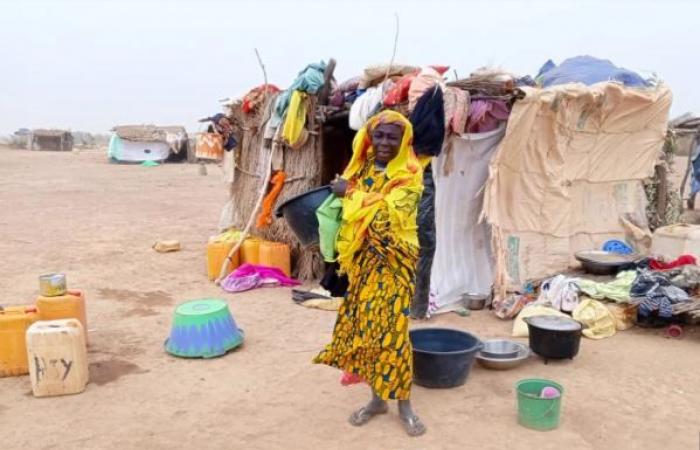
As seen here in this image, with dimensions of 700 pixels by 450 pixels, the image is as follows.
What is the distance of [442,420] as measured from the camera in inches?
133

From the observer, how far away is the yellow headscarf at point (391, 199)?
9.75 ft

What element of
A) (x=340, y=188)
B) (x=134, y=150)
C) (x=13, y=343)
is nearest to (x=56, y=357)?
(x=13, y=343)

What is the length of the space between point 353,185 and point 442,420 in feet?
4.51

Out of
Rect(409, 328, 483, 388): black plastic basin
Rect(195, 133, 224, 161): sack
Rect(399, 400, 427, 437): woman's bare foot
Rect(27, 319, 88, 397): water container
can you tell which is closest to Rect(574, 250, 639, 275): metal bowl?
Rect(409, 328, 483, 388): black plastic basin

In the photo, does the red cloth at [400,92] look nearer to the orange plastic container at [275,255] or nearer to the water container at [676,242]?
the orange plastic container at [275,255]

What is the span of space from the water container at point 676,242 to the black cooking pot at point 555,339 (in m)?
2.43

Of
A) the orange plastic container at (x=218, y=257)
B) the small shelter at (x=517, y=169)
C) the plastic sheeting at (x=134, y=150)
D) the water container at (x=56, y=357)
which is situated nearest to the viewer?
the water container at (x=56, y=357)

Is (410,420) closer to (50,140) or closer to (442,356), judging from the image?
(442,356)

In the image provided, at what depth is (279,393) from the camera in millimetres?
3785

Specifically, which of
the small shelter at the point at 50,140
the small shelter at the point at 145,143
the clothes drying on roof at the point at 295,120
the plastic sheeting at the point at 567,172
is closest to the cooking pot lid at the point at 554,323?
the plastic sheeting at the point at 567,172


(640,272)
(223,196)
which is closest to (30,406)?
(640,272)

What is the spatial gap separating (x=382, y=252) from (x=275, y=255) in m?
3.72

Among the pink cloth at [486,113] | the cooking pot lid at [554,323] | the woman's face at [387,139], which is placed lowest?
the cooking pot lid at [554,323]

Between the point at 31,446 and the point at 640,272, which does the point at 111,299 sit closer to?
the point at 31,446
